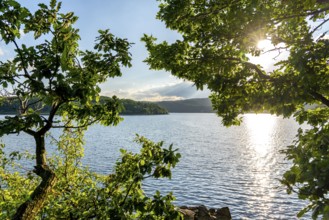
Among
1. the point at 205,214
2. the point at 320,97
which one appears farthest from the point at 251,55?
the point at 205,214

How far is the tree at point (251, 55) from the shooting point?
980 cm

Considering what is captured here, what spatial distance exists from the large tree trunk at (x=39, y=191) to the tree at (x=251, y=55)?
693 cm

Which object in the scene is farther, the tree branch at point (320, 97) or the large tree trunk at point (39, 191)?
the tree branch at point (320, 97)

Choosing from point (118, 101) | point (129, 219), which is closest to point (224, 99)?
point (118, 101)

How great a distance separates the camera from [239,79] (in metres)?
12.0

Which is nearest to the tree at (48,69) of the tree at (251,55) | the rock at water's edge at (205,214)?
the tree at (251,55)

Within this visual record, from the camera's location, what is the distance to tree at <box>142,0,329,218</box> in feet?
32.2

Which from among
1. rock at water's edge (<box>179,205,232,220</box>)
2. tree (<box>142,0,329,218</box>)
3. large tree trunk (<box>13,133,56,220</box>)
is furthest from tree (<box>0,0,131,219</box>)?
rock at water's edge (<box>179,205,232,220</box>)

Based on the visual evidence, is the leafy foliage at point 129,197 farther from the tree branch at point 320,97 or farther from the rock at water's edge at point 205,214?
the rock at water's edge at point 205,214

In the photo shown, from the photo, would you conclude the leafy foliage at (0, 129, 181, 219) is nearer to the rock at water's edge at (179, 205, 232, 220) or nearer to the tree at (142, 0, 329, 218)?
the tree at (142, 0, 329, 218)

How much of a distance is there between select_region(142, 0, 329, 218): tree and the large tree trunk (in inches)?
273

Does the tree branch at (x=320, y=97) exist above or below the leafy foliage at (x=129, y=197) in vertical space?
above

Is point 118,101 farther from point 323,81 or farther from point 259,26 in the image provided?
point 323,81

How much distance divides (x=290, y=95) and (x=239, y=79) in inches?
86.0
